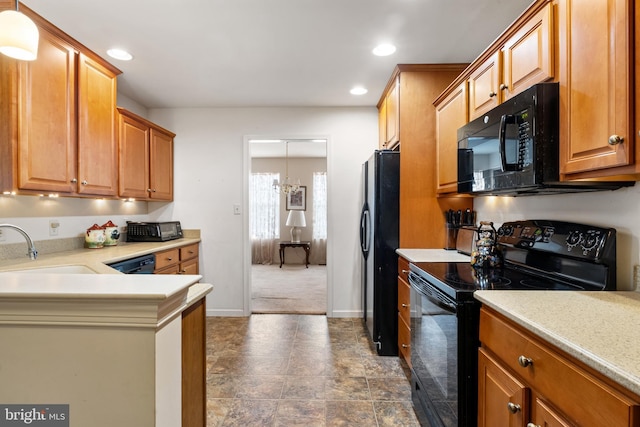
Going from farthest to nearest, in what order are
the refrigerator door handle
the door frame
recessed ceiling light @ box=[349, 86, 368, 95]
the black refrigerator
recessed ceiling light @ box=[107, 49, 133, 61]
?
1. the door frame
2. recessed ceiling light @ box=[349, 86, 368, 95]
3. the refrigerator door handle
4. the black refrigerator
5. recessed ceiling light @ box=[107, 49, 133, 61]

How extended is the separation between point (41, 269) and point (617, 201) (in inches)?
113

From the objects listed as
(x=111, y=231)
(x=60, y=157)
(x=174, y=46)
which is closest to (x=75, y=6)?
(x=174, y=46)

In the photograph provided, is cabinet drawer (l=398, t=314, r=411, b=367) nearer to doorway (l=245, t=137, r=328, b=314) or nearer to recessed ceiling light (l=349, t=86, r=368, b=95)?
recessed ceiling light (l=349, t=86, r=368, b=95)

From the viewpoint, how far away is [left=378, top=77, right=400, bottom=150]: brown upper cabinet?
2723 millimetres

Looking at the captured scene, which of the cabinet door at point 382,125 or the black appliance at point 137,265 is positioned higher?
the cabinet door at point 382,125

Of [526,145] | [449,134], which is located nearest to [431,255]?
[449,134]

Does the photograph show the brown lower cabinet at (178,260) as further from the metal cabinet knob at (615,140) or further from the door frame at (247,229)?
the metal cabinet knob at (615,140)

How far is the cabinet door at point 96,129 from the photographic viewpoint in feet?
7.55

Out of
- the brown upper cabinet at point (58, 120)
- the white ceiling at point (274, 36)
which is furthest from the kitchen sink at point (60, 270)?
the white ceiling at point (274, 36)

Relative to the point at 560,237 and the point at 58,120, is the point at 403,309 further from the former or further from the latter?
the point at 58,120

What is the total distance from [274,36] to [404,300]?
6.88 ft

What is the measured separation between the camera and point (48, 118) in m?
2.03

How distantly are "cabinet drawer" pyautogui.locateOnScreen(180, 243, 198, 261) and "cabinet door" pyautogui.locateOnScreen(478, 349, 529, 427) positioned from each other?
2825 millimetres

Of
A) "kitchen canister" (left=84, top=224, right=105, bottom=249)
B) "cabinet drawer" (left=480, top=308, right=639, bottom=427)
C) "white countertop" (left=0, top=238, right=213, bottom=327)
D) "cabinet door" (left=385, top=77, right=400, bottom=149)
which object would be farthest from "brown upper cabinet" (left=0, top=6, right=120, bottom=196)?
"cabinet drawer" (left=480, top=308, right=639, bottom=427)
